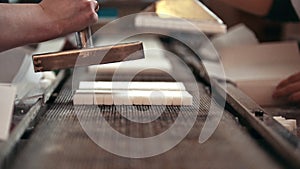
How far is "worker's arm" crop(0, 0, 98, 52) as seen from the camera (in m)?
1.03

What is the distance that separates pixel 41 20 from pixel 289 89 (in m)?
0.64

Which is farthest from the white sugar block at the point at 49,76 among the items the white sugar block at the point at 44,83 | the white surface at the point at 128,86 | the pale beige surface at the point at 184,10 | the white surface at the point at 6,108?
the white surface at the point at 6,108

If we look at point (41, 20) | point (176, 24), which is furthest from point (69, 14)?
point (176, 24)

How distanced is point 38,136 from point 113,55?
12.9 inches

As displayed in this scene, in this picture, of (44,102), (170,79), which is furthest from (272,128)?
(170,79)

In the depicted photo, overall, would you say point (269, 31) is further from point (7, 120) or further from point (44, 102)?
point (7, 120)

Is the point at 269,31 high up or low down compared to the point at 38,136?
down

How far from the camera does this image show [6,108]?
2.14ft

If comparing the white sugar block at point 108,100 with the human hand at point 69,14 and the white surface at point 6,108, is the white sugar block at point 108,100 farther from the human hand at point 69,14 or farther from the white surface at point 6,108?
the white surface at point 6,108

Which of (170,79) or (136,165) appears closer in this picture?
(136,165)

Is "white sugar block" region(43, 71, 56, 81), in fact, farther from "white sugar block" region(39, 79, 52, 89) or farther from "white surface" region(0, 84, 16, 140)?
"white surface" region(0, 84, 16, 140)

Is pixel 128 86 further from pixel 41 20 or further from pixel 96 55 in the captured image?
pixel 41 20

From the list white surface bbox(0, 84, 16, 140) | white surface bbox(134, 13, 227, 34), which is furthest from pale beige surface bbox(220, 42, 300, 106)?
white surface bbox(0, 84, 16, 140)

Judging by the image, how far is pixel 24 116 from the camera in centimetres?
90
